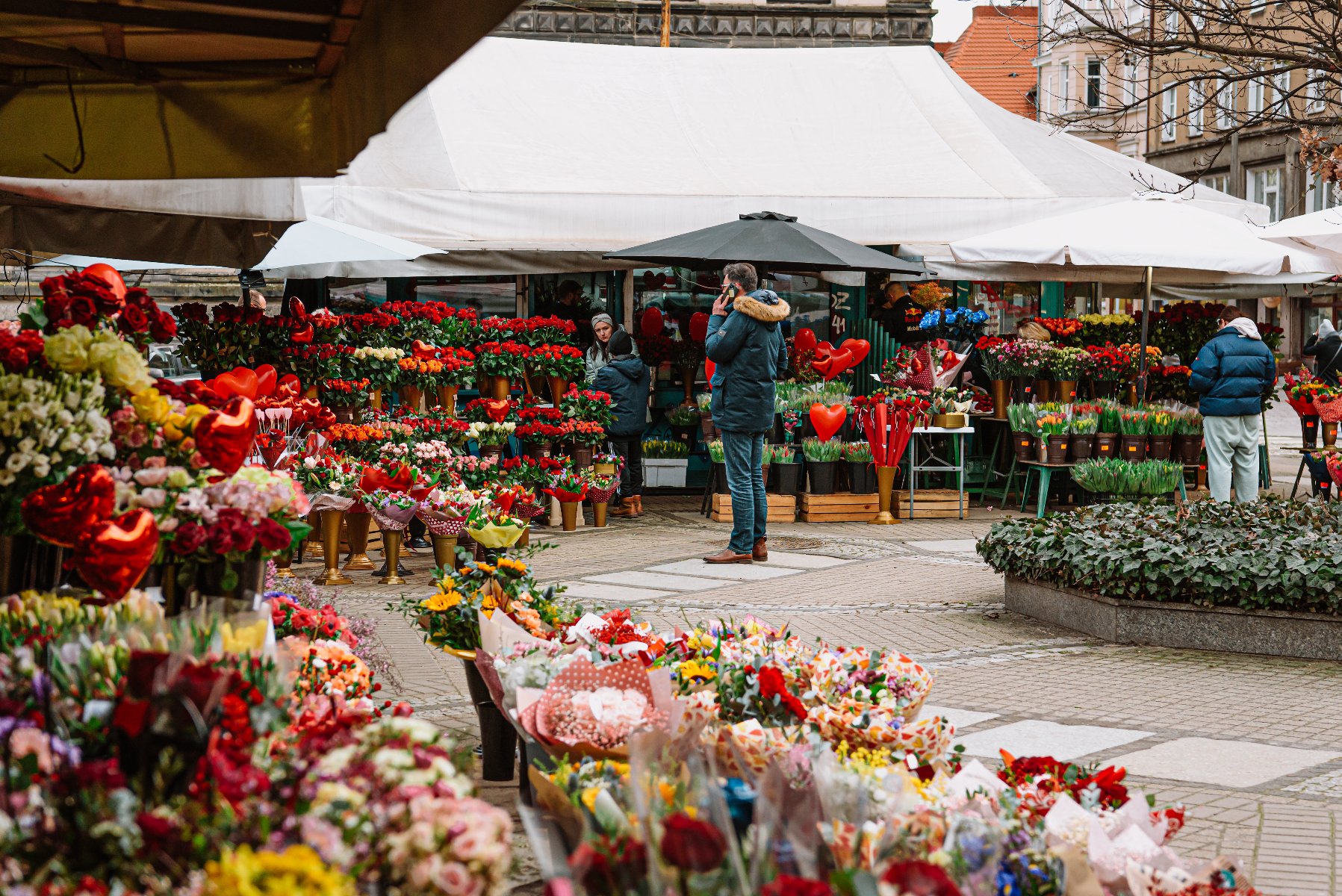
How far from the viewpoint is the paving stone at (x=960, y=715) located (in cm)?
559

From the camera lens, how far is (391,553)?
29.7 feet

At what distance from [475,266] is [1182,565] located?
26.2 feet

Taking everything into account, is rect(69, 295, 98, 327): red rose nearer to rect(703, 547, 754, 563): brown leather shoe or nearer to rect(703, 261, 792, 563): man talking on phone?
rect(703, 261, 792, 563): man talking on phone

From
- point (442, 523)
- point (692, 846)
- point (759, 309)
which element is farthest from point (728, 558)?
point (692, 846)

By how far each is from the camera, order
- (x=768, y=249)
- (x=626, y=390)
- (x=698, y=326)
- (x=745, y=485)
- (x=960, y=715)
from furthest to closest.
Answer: (x=698, y=326), (x=626, y=390), (x=768, y=249), (x=745, y=485), (x=960, y=715)

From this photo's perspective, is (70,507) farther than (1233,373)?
No

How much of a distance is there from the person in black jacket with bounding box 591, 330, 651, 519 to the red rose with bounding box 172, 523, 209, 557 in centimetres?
964

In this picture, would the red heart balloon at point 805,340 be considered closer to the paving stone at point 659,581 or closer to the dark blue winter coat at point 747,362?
the dark blue winter coat at point 747,362

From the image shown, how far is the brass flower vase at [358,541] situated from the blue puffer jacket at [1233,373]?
722cm

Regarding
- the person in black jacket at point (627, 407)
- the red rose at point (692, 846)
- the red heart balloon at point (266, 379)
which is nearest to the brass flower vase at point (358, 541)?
the red heart balloon at point (266, 379)

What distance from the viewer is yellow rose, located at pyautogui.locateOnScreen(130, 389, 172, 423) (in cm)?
323

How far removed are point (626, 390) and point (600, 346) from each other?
1124 millimetres

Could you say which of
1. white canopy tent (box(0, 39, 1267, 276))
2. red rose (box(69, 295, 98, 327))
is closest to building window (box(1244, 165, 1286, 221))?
white canopy tent (box(0, 39, 1267, 276))

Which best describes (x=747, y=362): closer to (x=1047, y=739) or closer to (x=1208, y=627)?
(x=1208, y=627)
